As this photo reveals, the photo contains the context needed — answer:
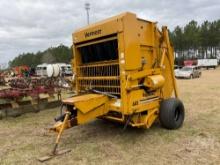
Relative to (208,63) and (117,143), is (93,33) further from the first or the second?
(208,63)

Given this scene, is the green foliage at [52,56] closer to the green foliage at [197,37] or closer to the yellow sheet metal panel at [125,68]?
the green foliage at [197,37]

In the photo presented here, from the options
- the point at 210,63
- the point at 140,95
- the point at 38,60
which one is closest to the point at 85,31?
the point at 140,95

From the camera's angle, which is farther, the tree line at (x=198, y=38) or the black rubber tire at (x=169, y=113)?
the tree line at (x=198, y=38)

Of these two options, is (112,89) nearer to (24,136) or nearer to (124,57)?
(124,57)

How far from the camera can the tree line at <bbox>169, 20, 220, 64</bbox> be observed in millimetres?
64688

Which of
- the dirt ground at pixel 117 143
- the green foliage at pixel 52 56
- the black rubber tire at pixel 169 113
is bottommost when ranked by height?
the dirt ground at pixel 117 143

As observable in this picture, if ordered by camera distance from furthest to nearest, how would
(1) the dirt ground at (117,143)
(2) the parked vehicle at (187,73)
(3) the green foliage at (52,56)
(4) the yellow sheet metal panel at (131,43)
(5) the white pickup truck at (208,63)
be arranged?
(3) the green foliage at (52,56)
(5) the white pickup truck at (208,63)
(2) the parked vehicle at (187,73)
(4) the yellow sheet metal panel at (131,43)
(1) the dirt ground at (117,143)

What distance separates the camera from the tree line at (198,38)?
6469 cm

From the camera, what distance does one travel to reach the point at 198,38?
64.9 meters

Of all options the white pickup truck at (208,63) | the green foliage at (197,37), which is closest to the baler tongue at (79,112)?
the white pickup truck at (208,63)

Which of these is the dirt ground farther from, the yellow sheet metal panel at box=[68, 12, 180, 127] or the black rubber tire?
the yellow sheet metal panel at box=[68, 12, 180, 127]

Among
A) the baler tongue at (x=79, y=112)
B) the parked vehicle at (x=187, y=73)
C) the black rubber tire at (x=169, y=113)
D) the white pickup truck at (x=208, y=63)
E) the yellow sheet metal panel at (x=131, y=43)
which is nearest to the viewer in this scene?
the baler tongue at (x=79, y=112)

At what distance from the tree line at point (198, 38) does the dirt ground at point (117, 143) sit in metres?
56.8

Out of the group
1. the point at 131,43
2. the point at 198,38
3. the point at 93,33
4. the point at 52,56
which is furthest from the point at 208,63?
the point at 131,43
